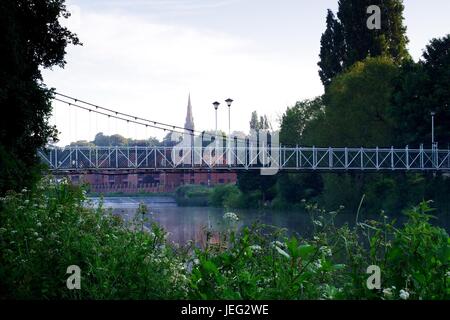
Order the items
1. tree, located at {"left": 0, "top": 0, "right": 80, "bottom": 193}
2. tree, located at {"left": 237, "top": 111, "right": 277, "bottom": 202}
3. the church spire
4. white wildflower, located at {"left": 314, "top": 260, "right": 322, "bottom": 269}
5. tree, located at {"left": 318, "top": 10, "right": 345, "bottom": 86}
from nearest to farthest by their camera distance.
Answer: white wildflower, located at {"left": 314, "top": 260, "right": 322, "bottom": 269} < tree, located at {"left": 0, "top": 0, "right": 80, "bottom": 193} < tree, located at {"left": 318, "top": 10, "right": 345, "bottom": 86} < tree, located at {"left": 237, "top": 111, "right": 277, "bottom": 202} < the church spire

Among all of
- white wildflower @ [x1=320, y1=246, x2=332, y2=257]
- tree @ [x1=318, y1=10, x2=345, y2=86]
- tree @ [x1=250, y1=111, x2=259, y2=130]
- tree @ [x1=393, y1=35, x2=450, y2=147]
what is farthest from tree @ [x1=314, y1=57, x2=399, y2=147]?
white wildflower @ [x1=320, y1=246, x2=332, y2=257]

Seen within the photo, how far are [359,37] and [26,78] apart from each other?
3883 cm

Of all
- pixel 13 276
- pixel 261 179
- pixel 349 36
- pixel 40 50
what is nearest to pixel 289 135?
pixel 261 179

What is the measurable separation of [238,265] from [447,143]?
4098cm

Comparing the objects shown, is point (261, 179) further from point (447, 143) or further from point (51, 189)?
point (51, 189)

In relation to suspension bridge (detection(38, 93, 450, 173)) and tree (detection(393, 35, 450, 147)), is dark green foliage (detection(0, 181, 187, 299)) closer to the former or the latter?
suspension bridge (detection(38, 93, 450, 173))

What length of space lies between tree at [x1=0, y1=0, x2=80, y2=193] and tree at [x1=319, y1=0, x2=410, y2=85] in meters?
37.1

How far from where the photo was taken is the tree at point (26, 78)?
1515 cm

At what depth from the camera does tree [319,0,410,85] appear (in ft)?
170

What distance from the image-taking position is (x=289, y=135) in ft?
193

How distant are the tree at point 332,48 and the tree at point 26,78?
1497 inches

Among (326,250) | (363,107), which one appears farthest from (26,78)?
(363,107)

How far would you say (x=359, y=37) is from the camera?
5212 cm

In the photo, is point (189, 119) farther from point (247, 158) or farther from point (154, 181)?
point (247, 158)
